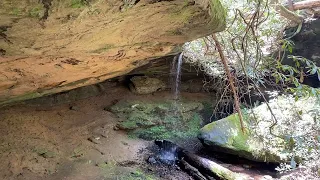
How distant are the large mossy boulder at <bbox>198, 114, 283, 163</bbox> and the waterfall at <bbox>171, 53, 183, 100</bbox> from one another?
5.67ft

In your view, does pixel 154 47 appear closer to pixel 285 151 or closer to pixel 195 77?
pixel 285 151

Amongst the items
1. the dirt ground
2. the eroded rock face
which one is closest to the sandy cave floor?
the dirt ground

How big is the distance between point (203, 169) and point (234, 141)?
1045 mm

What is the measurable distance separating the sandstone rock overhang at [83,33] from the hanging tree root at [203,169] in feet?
7.34

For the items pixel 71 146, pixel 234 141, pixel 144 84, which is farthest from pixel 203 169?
pixel 144 84

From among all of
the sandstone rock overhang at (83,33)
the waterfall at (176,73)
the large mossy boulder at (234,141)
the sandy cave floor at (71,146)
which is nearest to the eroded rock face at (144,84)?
the waterfall at (176,73)

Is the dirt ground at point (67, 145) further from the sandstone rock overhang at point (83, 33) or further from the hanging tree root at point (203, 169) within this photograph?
the sandstone rock overhang at point (83, 33)

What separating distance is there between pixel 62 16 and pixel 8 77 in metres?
2.05

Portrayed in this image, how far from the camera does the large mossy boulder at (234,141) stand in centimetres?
544

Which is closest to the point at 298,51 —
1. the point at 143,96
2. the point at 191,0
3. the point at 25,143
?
the point at 143,96

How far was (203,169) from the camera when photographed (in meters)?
5.17

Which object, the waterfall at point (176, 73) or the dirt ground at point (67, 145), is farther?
the waterfall at point (176, 73)

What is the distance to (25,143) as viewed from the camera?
5.14m

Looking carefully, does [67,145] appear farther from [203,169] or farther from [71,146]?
[203,169]
